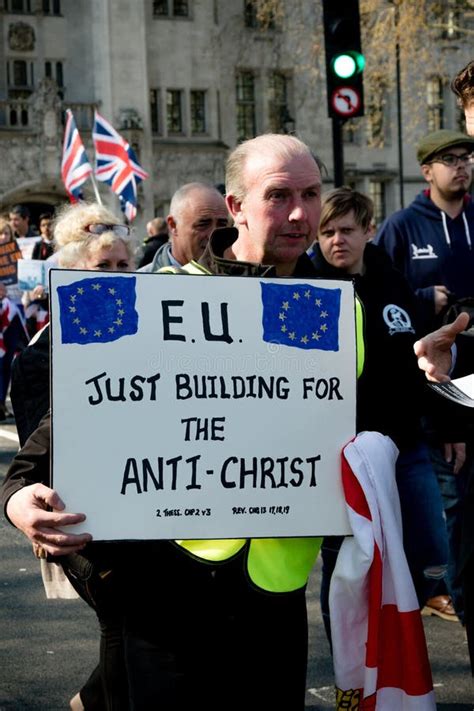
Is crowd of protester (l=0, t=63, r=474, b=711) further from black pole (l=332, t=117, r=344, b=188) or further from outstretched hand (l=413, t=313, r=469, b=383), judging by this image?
black pole (l=332, t=117, r=344, b=188)

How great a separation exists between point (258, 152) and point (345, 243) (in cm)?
241

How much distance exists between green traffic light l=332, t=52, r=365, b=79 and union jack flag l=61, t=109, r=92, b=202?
494 inches

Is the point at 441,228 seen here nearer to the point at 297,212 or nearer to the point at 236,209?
the point at 236,209

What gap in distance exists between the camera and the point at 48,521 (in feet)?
10.2

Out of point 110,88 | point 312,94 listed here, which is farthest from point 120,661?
point 312,94

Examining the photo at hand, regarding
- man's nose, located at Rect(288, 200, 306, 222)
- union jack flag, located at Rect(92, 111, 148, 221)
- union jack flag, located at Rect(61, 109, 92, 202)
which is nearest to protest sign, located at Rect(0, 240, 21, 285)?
union jack flag, located at Rect(61, 109, 92, 202)

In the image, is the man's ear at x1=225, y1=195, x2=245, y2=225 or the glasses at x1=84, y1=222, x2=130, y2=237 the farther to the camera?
the glasses at x1=84, y1=222, x2=130, y2=237

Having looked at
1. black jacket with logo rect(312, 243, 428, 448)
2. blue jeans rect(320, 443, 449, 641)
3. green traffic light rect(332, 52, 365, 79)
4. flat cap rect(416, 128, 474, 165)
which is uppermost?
green traffic light rect(332, 52, 365, 79)

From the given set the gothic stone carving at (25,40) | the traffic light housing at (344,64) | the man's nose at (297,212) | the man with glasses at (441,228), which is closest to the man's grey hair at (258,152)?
the man's nose at (297,212)

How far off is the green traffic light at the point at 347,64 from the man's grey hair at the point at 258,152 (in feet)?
21.3

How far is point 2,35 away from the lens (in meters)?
46.0

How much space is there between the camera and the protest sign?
15.9 m

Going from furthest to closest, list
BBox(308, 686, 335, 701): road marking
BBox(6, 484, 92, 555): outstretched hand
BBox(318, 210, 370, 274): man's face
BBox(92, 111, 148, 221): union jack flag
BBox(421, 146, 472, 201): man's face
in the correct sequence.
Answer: BBox(92, 111, 148, 221): union jack flag, BBox(421, 146, 472, 201): man's face, BBox(318, 210, 370, 274): man's face, BBox(308, 686, 335, 701): road marking, BBox(6, 484, 92, 555): outstretched hand

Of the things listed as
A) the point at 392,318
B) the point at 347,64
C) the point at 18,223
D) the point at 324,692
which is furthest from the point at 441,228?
the point at 18,223
